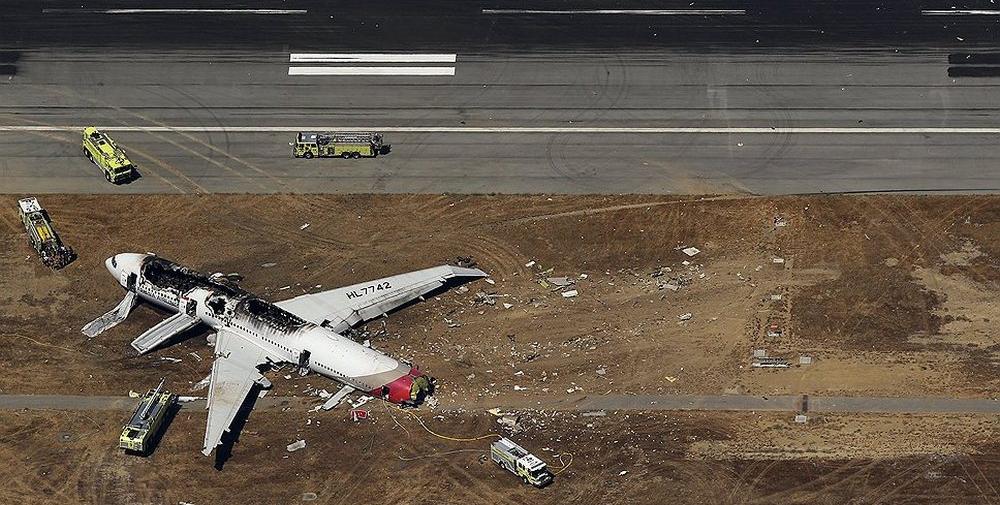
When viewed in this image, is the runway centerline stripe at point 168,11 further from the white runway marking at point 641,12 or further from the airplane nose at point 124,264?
the airplane nose at point 124,264

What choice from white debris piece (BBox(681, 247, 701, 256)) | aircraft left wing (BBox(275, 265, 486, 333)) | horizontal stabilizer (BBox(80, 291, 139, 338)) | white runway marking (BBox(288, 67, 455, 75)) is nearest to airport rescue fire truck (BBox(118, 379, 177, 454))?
horizontal stabilizer (BBox(80, 291, 139, 338))

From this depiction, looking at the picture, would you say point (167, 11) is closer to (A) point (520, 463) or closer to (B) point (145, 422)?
(B) point (145, 422)

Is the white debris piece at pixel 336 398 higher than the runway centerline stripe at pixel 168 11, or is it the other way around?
the runway centerline stripe at pixel 168 11

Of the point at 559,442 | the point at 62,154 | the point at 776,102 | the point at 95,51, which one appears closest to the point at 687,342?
the point at 559,442

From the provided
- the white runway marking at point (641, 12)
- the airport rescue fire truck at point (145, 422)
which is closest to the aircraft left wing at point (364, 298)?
the airport rescue fire truck at point (145, 422)

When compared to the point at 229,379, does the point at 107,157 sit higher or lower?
higher

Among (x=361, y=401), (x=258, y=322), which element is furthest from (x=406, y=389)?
(x=258, y=322)

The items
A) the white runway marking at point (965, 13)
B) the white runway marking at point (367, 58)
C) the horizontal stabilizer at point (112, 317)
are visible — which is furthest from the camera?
the white runway marking at point (965, 13)
